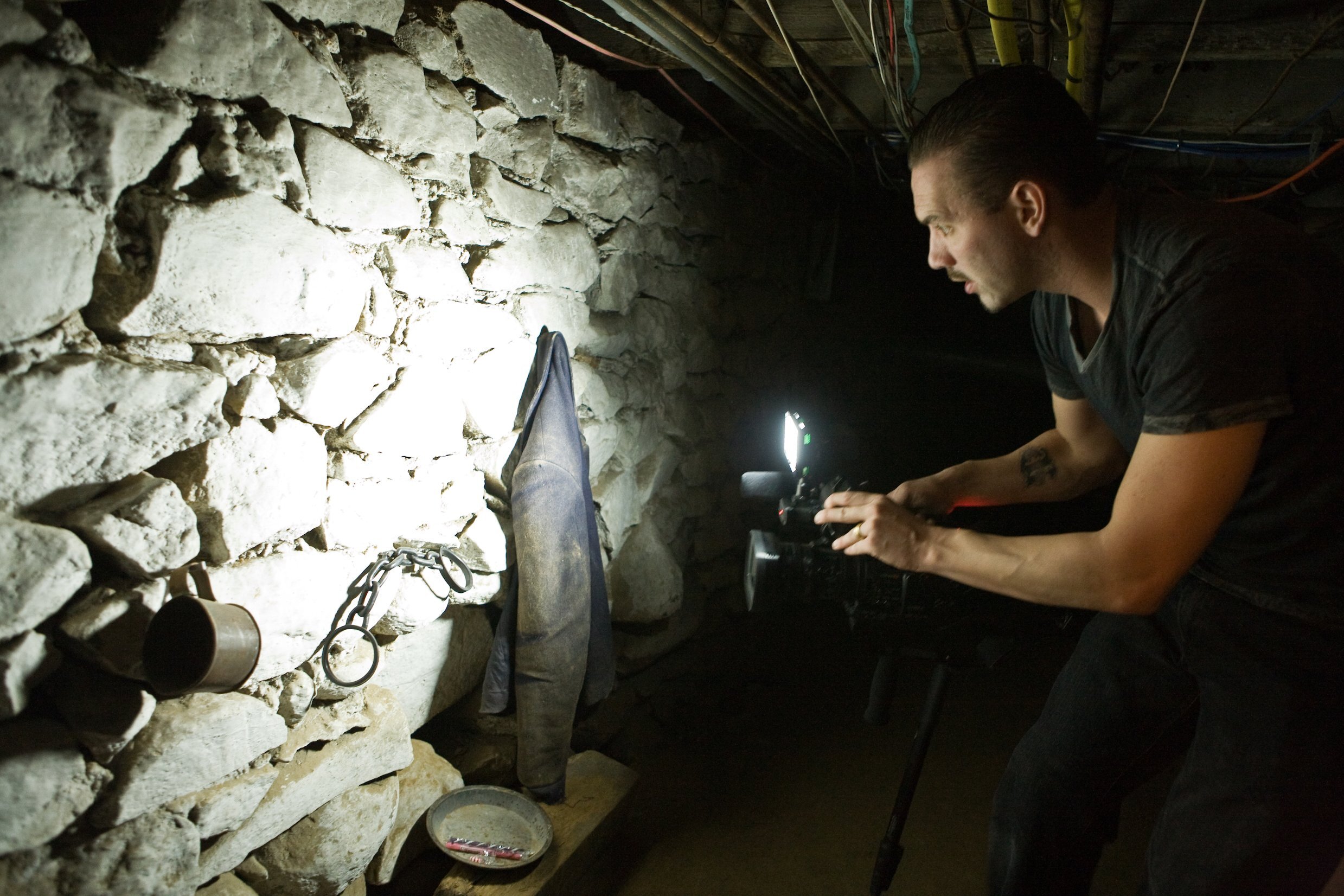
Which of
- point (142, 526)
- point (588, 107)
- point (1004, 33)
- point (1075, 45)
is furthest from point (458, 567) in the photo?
point (1075, 45)

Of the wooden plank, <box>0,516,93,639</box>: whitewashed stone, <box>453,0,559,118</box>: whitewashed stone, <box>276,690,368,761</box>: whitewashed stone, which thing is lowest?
the wooden plank

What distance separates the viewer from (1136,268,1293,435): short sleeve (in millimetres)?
963

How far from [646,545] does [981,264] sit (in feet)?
5.10

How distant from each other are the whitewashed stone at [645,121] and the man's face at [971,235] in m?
1.13

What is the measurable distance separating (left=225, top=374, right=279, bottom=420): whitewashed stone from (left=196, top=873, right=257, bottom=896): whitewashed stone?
33.2 inches

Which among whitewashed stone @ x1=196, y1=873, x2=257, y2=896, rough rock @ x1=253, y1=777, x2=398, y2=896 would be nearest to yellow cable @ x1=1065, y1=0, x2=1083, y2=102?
rough rock @ x1=253, y1=777, x2=398, y2=896

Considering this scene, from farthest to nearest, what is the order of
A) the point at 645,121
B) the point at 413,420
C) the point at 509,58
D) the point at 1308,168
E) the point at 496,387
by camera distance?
the point at 645,121
the point at 1308,168
the point at 496,387
the point at 509,58
the point at 413,420

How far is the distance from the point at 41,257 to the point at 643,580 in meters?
1.83

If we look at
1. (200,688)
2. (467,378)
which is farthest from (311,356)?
(200,688)

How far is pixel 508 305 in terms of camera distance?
1.87 metres

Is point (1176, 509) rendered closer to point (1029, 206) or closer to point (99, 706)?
point (1029, 206)

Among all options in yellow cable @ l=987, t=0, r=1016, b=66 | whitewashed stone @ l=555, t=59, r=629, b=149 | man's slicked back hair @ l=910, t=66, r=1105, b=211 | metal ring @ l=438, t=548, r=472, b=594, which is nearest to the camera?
man's slicked back hair @ l=910, t=66, r=1105, b=211

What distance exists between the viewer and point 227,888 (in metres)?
1.35

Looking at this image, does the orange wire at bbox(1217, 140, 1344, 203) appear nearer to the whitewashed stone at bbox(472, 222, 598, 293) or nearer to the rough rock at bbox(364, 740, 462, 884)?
the whitewashed stone at bbox(472, 222, 598, 293)
